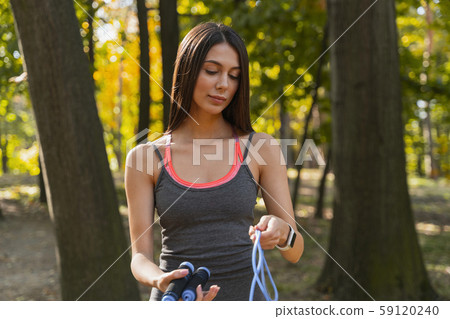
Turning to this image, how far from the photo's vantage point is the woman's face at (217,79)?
1.80 m

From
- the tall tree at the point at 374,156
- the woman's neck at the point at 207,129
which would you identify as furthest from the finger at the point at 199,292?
the tall tree at the point at 374,156

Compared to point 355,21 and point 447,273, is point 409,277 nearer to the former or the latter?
point 447,273

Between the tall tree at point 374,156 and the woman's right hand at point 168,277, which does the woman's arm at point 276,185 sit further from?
the tall tree at point 374,156

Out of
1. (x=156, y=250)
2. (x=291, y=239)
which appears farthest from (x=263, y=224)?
(x=156, y=250)

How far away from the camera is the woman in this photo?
1.73 meters

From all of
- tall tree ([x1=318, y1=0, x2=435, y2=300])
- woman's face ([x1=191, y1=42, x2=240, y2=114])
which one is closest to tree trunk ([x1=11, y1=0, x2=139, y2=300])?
woman's face ([x1=191, y1=42, x2=240, y2=114])

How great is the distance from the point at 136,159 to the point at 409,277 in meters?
Result: 3.78

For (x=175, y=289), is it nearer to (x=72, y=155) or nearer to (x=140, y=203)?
(x=140, y=203)

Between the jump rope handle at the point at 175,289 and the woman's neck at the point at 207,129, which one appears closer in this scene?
the jump rope handle at the point at 175,289

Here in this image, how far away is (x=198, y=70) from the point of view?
1.81 metres

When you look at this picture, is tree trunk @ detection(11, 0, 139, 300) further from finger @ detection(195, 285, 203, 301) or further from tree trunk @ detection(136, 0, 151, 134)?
tree trunk @ detection(136, 0, 151, 134)

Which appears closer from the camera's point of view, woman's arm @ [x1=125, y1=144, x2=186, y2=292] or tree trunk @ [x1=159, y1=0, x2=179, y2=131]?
woman's arm @ [x1=125, y1=144, x2=186, y2=292]

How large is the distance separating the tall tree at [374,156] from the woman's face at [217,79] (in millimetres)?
3145

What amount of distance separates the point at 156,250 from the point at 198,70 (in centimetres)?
614
